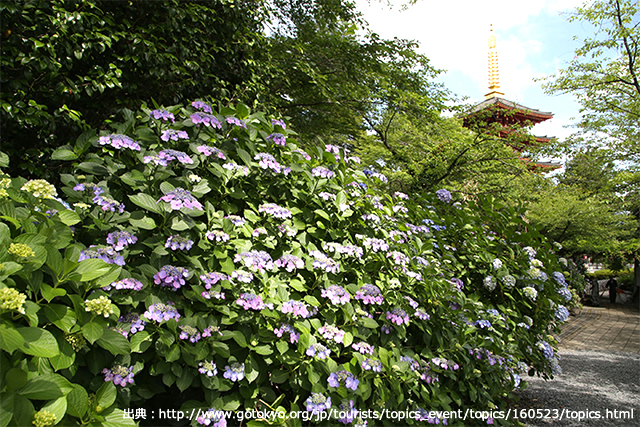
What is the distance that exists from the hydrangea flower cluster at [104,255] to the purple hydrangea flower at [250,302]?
0.40 m

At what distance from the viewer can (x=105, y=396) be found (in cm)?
98

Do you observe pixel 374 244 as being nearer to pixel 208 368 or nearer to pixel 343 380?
pixel 343 380

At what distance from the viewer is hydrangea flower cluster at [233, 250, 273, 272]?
4.22 ft

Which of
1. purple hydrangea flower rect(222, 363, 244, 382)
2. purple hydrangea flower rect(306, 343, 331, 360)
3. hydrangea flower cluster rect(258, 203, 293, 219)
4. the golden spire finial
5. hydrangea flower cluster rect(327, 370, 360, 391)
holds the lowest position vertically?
hydrangea flower cluster rect(327, 370, 360, 391)

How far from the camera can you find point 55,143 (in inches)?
97.0

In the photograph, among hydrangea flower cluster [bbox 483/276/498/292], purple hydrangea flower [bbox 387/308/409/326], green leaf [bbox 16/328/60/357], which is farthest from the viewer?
hydrangea flower cluster [bbox 483/276/498/292]

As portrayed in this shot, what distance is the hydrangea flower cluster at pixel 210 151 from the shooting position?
4.75ft

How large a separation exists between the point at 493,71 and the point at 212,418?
913 inches

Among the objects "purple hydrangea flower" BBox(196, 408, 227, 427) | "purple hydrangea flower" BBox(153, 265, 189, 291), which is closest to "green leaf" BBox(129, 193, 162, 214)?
"purple hydrangea flower" BBox(153, 265, 189, 291)

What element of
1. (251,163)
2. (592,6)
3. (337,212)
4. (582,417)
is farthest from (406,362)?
(592,6)

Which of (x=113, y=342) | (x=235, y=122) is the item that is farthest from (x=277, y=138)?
(x=113, y=342)

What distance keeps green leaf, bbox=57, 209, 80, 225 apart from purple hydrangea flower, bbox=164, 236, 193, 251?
276 millimetres

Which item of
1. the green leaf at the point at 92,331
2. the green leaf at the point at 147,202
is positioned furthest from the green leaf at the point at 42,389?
the green leaf at the point at 147,202

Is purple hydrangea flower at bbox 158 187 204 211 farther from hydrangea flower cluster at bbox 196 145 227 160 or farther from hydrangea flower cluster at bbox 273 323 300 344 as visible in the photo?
hydrangea flower cluster at bbox 273 323 300 344
